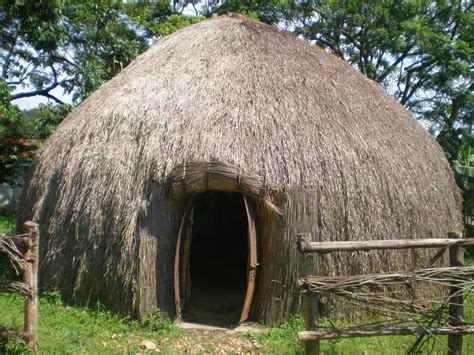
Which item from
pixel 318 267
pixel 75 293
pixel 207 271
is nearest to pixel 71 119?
pixel 75 293

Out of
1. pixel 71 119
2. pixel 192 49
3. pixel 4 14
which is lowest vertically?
pixel 71 119

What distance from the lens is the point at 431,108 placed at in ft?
56.3

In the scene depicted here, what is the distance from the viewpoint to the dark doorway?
23.3 ft

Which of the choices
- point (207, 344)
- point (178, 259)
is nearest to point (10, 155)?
point (178, 259)

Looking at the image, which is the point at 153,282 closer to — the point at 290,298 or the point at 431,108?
the point at 290,298

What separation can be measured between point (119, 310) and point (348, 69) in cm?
548

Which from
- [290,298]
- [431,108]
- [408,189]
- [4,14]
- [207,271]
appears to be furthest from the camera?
[431,108]

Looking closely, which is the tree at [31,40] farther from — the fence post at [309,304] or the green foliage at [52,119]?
the fence post at [309,304]

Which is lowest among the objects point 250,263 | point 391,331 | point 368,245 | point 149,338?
point 149,338

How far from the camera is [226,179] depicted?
20.1ft

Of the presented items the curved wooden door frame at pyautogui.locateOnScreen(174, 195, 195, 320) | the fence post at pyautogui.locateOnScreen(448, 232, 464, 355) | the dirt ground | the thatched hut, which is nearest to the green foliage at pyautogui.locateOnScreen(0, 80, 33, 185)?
the thatched hut

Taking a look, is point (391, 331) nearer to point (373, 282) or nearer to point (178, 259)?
point (373, 282)

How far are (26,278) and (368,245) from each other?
3.30 meters

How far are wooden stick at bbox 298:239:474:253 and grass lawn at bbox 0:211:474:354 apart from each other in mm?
1073
